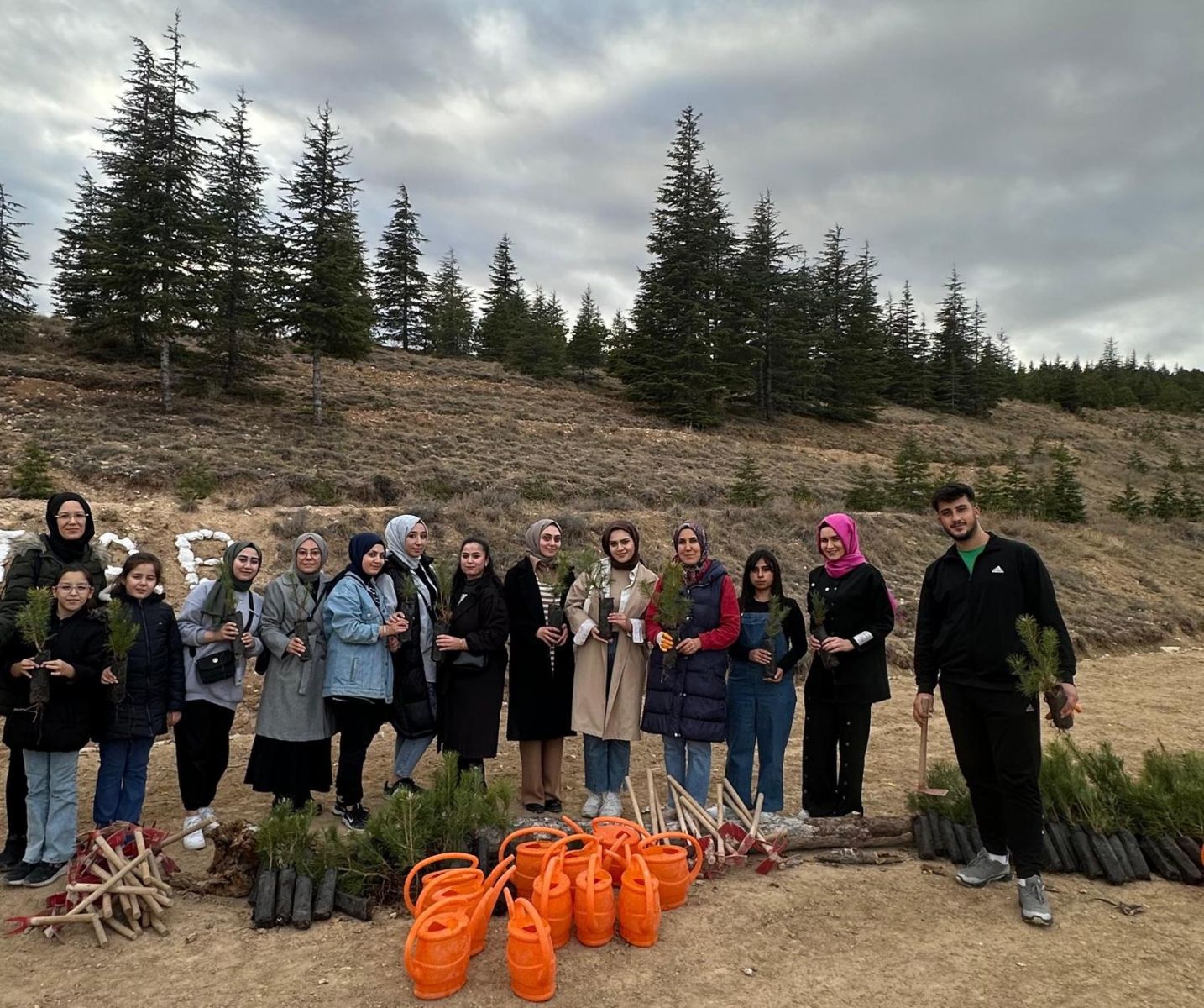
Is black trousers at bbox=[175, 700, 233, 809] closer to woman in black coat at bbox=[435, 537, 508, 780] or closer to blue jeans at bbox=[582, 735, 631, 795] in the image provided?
woman in black coat at bbox=[435, 537, 508, 780]

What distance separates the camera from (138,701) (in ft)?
13.6

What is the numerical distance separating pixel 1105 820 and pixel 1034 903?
46.1 inches

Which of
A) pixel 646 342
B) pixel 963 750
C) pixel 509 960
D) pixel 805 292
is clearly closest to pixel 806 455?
pixel 646 342

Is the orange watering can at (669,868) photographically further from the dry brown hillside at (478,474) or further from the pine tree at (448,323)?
the pine tree at (448,323)

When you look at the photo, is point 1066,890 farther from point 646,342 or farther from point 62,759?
point 646,342

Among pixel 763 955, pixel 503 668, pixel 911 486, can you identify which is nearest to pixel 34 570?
pixel 503 668

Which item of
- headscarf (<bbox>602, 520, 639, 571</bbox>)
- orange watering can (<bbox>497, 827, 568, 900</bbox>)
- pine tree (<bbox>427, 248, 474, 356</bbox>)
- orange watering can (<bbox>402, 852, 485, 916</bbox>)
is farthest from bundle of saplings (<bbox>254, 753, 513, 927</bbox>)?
pine tree (<bbox>427, 248, 474, 356</bbox>)

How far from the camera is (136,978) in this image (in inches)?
120

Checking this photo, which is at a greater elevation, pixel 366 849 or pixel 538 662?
pixel 538 662

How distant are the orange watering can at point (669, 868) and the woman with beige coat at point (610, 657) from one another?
1.20 metres

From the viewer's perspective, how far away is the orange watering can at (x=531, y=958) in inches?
111

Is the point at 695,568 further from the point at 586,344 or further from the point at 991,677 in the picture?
the point at 586,344

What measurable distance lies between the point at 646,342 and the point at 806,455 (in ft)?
27.5

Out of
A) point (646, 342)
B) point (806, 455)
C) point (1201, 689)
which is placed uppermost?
point (646, 342)
